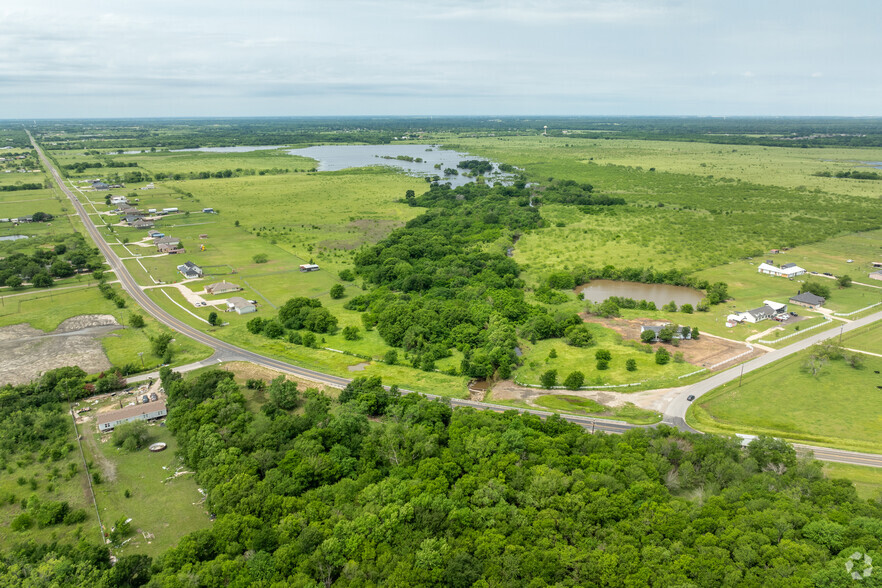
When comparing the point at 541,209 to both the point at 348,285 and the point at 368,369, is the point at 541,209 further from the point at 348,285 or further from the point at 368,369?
the point at 368,369

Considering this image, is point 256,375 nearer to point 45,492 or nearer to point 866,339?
point 45,492

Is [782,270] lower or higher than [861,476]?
higher

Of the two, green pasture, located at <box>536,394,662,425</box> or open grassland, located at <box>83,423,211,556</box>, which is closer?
open grassland, located at <box>83,423,211,556</box>

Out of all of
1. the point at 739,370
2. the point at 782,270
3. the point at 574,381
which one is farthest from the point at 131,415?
the point at 782,270

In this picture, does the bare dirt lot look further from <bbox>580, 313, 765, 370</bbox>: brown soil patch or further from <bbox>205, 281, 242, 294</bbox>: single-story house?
<bbox>580, 313, 765, 370</bbox>: brown soil patch

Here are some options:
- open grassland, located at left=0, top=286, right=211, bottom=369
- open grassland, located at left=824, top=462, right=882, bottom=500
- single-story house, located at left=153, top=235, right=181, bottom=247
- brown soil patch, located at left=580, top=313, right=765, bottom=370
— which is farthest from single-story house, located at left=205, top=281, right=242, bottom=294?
open grassland, located at left=824, top=462, right=882, bottom=500

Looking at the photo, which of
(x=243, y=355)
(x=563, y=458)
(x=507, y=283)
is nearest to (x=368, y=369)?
(x=243, y=355)
